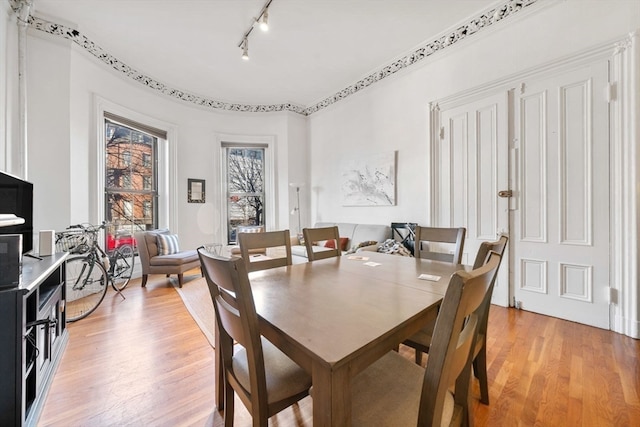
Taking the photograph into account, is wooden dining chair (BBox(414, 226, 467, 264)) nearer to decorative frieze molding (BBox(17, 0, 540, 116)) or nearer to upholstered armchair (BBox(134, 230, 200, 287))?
decorative frieze molding (BBox(17, 0, 540, 116))

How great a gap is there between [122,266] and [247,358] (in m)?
3.82

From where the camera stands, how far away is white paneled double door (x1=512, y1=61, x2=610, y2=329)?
2.24 m

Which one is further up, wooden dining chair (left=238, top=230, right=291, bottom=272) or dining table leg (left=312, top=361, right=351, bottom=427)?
wooden dining chair (left=238, top=230, right=291, bottom=272)

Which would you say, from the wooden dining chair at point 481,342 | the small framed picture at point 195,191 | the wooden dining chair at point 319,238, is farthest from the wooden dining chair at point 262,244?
the small framed picture at point 195,191

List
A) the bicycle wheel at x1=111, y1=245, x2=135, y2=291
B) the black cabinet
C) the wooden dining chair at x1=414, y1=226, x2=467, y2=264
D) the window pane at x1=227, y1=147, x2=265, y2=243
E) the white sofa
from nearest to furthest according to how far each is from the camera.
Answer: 1. the black cabinet
2. the wooden dining chair at x1=414, y1=226, x2=467, y2=264
3. the bicycle wheel at x1=111, y1=245, x2=135, y2=291
4. the white sofa
5. the window pane at x1=227, y1=147, x2=265, y2=243

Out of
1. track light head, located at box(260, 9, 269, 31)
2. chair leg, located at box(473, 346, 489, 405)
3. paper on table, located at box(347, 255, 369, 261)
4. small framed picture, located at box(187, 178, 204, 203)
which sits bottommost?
chair leg, located at box(473, 346, 489, 405)

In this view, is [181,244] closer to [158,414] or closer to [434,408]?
[158,414]

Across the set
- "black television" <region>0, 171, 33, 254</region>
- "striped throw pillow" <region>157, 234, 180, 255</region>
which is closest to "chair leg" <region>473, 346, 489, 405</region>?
"black television" <region>0, 171, 33, 254</region>

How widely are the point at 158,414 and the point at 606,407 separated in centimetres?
235

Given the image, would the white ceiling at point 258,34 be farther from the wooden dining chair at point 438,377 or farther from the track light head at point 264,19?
the wooden dining chair at point 438,377

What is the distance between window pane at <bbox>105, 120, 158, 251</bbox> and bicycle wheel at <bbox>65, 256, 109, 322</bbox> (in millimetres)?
845

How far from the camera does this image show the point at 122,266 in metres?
3.69

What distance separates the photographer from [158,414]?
1366mm

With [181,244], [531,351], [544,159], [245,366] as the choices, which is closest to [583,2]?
[544,159]
